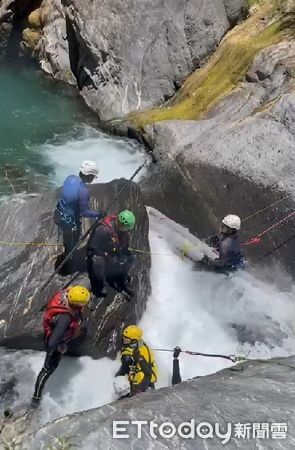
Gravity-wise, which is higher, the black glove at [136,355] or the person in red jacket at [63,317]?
the person in red jacket at [63,317]

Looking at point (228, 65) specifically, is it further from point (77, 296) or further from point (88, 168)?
point (77, 296)

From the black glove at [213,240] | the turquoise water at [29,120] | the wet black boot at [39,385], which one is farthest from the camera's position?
the turquoise water at [29,120]

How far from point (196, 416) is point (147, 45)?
700 inches

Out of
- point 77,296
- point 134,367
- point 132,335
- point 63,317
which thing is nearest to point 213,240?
point 132,335

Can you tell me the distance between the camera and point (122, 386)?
31.5 feet

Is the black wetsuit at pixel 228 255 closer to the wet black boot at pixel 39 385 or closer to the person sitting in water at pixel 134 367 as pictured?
the person sitting in water at pixel 134 367

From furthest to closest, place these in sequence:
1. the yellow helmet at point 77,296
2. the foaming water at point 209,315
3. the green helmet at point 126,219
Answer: the foaming water at point 209,315 < the green helmet at point 126,219 < the yellow helmet at point 77,296

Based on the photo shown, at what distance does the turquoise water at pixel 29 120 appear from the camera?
18609 millimetres

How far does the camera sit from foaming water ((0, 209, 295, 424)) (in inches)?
420

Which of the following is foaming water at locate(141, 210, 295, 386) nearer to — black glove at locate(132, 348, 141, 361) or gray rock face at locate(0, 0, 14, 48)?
black glove at locate(132, 348, 141, 361)

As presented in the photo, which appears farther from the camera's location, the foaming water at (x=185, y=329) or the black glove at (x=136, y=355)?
the foaming water at (x=185, y=329)

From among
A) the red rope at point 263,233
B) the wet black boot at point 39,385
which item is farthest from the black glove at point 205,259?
the wet black boot at point 39,385

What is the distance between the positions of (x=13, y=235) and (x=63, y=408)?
12.4 ft

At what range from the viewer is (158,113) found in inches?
793
